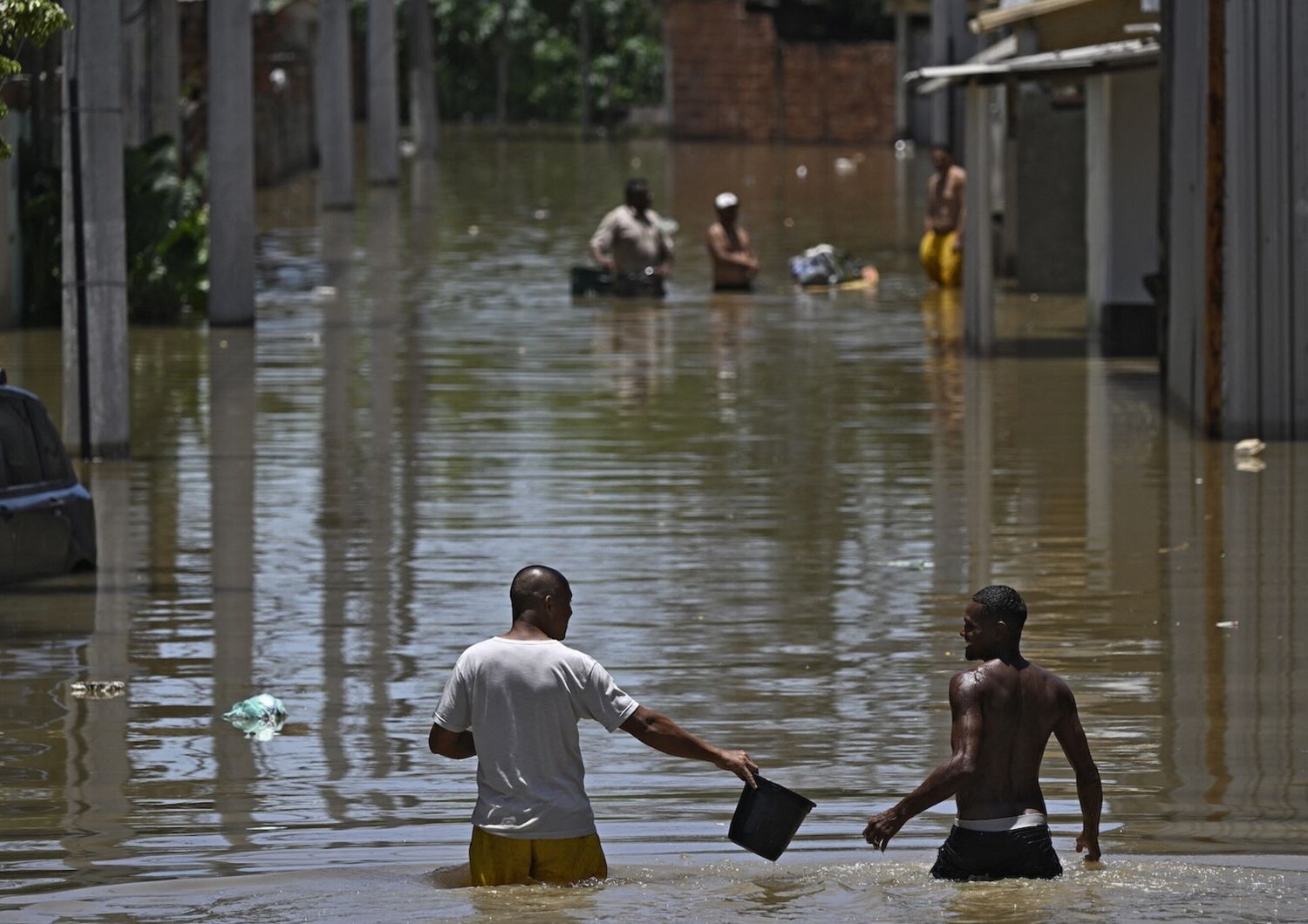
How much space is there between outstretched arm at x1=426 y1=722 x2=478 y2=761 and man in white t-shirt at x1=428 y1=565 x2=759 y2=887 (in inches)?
1.3

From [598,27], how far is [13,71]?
2483 inches

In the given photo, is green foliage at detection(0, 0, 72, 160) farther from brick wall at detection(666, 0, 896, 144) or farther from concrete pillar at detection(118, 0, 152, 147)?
brick wall at detection(666, 0, 896, 144)

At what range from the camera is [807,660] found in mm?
10555

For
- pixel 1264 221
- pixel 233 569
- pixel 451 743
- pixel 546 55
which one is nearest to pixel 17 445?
pixel 233 569

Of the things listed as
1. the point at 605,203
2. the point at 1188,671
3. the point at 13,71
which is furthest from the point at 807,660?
the point at 605,203

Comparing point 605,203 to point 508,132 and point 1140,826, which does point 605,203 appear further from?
point 1140,826

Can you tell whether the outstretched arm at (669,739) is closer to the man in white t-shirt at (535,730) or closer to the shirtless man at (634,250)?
Result: the man in white t-shirt at (535,730)

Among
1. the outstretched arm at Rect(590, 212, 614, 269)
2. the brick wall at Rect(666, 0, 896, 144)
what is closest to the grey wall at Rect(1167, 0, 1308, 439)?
the outstretched arm at Rect(590, 212, 614, 269)

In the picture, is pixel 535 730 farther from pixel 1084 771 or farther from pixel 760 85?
pixel 760 85

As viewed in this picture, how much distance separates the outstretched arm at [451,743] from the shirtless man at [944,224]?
797 inches

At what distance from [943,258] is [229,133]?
8.36m

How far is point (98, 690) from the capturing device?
998 cm

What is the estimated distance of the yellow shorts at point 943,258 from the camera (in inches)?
1080

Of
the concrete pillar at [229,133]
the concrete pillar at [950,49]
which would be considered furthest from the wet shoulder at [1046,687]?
the concrete pillar at [950,49]
